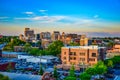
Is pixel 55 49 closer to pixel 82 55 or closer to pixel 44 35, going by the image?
pixel 82 55

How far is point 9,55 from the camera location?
31.8 m

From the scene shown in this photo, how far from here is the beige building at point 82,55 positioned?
23609mm

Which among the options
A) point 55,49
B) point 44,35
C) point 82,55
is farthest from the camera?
point 44,35

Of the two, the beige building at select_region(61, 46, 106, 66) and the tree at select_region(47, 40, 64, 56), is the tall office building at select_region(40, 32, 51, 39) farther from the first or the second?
the beige building at select_region(61, 46, 106, 66)

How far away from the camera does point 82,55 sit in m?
23.9

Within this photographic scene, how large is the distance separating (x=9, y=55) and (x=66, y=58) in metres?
9.47

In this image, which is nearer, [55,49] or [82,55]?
[82,55]

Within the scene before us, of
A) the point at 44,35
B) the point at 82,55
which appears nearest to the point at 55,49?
the point at 82,55

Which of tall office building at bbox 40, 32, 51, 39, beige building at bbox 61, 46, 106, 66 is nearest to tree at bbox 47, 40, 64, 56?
beige building at bbox 61, 46, 106, 66

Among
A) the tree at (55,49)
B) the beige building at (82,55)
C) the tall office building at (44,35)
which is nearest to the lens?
the beige building at (82,55)

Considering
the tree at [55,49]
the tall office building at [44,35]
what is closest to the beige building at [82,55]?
the tree at [55,49]

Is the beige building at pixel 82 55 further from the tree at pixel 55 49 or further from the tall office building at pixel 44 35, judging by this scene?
the tall office building at pixel 44 35

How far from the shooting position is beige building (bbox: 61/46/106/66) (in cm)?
2361

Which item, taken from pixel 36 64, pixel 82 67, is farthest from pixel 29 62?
pixel 82 67
